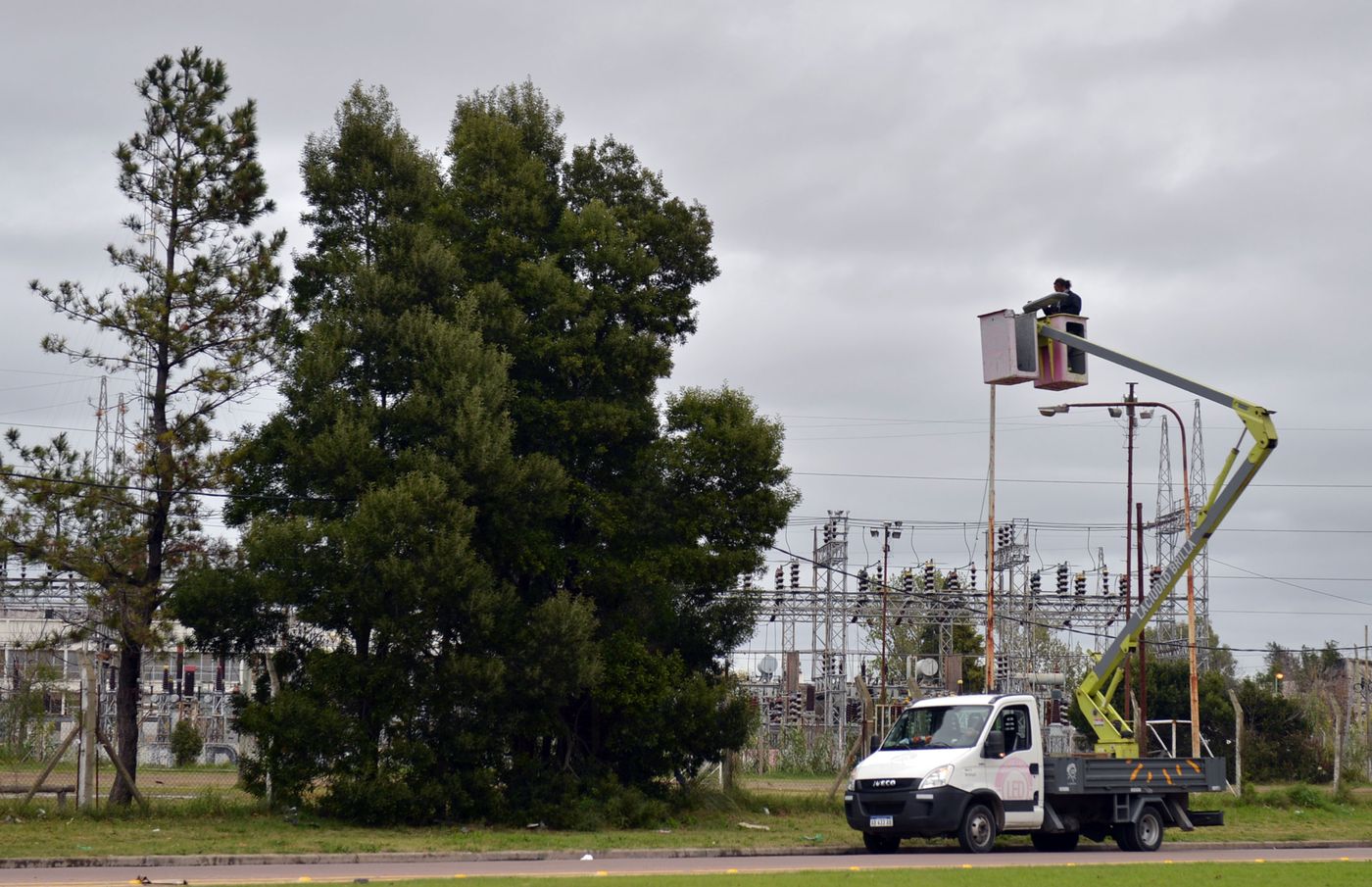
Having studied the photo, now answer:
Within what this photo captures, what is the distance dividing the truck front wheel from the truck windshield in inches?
130

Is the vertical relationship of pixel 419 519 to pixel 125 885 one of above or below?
above

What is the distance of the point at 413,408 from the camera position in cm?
2603

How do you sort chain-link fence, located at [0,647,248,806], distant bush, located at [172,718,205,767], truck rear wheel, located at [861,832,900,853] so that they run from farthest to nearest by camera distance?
1. distant bush, located at [172,718,205,767]
2. chain-link fence, located at [0,647,248,806]
3. truck rear wheel, located at [861,832,900,853]

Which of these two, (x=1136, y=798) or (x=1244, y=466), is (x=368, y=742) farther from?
(x=1244, y=466)

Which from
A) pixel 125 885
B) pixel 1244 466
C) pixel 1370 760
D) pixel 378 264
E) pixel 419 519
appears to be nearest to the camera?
pixel 125 885

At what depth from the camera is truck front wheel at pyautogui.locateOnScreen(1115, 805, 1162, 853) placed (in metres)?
23.0

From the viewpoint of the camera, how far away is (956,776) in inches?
826

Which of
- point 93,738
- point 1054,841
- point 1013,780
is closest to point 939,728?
point 1013,780

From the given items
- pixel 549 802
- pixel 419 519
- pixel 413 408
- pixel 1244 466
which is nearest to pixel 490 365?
pixel 413 408

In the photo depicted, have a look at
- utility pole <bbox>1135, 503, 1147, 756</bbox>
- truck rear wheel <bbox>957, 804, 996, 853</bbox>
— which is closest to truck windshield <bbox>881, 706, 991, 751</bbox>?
truck rear wheel <bbox>957, 804, 996, 853</bbox>

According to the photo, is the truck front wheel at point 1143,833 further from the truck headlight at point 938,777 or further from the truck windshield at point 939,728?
the truck headlight at point 938,777

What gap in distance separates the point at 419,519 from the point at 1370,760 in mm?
39849

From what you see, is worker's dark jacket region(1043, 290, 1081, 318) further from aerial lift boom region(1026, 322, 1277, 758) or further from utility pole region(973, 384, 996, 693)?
utility pole region(973, 384, 996, 693)

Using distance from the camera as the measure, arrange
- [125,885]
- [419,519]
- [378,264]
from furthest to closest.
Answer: [378,264] < [419,519] < [125,885]
